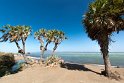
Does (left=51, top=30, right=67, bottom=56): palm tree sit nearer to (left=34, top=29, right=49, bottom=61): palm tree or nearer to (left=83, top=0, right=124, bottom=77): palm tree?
(left=34, top=29, right=49, bottom=61): palm tree

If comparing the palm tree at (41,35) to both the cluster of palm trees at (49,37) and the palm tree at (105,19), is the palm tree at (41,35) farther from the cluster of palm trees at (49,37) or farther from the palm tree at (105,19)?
the palm tree at (105,19)

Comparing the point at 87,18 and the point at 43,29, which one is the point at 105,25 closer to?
the point at 87,18

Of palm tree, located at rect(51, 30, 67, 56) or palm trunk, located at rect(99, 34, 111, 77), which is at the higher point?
palm tree, located at rect(51, 30, 67, 56)

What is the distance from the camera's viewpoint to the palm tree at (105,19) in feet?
67.6

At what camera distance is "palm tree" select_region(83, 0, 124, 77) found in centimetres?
2061

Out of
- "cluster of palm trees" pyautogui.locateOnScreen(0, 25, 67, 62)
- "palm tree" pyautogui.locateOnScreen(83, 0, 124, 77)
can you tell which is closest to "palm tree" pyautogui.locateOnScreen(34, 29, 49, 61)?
"cluster of palm trees" pyautogui.locateOnScreen(0, 25, 67, 62)

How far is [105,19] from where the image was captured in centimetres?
2080

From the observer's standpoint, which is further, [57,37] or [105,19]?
[57,37]

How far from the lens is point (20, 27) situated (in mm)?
35156

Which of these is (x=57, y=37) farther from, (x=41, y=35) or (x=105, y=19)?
(x=105, y=19)

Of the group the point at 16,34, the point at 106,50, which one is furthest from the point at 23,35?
the point at 106,50

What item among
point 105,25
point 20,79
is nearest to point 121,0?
point 105,25

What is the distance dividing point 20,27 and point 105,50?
1781cm

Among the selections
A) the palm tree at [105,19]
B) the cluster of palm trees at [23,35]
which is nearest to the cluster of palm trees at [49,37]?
the cluster of palm trees at [23,35]
